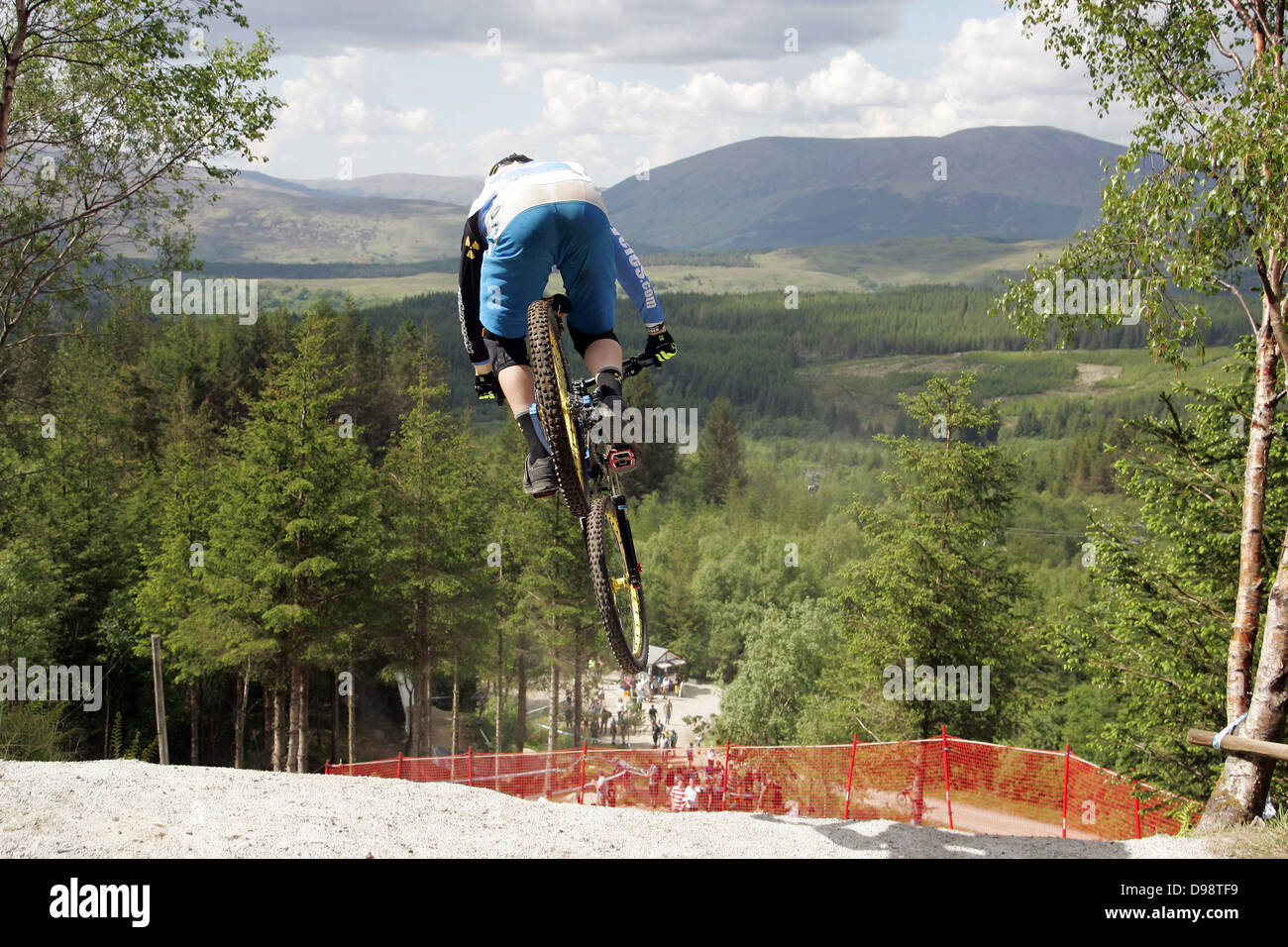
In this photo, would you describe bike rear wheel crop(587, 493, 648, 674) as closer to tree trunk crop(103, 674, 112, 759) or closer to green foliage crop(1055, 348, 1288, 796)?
green foliage crop(1055, 348, 1288, 796)

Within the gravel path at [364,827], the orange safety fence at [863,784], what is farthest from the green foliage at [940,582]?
the gravel path at [364,827]

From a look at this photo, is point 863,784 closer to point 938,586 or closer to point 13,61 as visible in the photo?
Answer: point 938,586

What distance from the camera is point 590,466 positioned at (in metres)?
6.80

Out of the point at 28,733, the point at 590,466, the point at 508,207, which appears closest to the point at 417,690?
the point at 28,733

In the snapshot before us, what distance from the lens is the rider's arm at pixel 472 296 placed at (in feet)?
21.3

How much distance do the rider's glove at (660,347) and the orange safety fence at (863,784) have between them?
39.6 feet

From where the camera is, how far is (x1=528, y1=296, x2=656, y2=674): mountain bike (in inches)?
249

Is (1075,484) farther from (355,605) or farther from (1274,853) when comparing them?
(1274,853)

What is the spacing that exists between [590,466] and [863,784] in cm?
1560

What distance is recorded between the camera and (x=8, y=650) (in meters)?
28.1

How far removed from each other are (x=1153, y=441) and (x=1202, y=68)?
24.8 ft

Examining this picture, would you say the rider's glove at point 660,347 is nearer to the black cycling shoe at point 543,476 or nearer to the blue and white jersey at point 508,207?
the blue and white jersey at point 508,207

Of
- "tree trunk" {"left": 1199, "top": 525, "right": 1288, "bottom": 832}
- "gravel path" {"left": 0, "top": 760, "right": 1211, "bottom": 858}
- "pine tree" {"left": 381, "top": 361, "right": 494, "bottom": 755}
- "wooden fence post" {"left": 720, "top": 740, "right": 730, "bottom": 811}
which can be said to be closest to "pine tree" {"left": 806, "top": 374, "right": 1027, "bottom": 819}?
"wooden fence post" {"left": 720, "top": 740, "right": 730, "bottom": 811}

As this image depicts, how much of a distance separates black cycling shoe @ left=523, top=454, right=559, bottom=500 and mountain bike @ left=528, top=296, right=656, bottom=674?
8 centimetres
